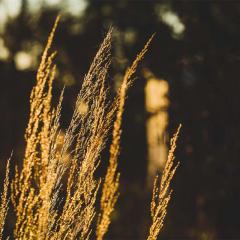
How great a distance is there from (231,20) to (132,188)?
486 centimetres

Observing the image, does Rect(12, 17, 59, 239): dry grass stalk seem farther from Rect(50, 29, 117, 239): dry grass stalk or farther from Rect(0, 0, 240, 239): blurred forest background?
Rect(0, 0, 240, 239): blurred forest background

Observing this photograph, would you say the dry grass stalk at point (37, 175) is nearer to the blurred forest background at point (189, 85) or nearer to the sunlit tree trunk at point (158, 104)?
the blurred forest background at point (189, 85)

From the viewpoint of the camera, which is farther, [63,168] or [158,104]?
[158,104]

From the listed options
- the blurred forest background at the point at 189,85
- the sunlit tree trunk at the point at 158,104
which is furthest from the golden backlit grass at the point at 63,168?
the sunlit tree trunk at the point at 158,104

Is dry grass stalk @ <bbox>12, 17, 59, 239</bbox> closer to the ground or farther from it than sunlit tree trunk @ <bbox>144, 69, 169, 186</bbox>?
closer to the ground

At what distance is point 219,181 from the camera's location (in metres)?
5.85

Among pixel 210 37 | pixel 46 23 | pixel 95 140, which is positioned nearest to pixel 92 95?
pixel 95 140

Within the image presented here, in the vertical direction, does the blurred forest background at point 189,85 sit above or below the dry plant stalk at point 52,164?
above

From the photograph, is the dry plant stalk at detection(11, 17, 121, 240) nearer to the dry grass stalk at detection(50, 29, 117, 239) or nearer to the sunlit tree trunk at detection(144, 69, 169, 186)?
the dry grass stalk at detection(50, 29, 117, 239)

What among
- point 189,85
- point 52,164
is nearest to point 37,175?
point 52,164

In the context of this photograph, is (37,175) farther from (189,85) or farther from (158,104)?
(158,104)

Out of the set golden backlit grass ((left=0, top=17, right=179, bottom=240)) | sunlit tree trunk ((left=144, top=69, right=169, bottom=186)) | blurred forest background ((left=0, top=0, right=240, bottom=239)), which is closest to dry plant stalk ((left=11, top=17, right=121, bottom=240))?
golden backlit grass ((left=0, top=17, right=179, bottom=240))

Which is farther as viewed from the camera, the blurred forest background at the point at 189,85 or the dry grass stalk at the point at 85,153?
the blurred forest background at the point at 189,85

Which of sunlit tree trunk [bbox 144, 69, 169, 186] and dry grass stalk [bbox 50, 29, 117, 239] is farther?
sunlit tree trunk [bbox 144, 69, 169, 186]
